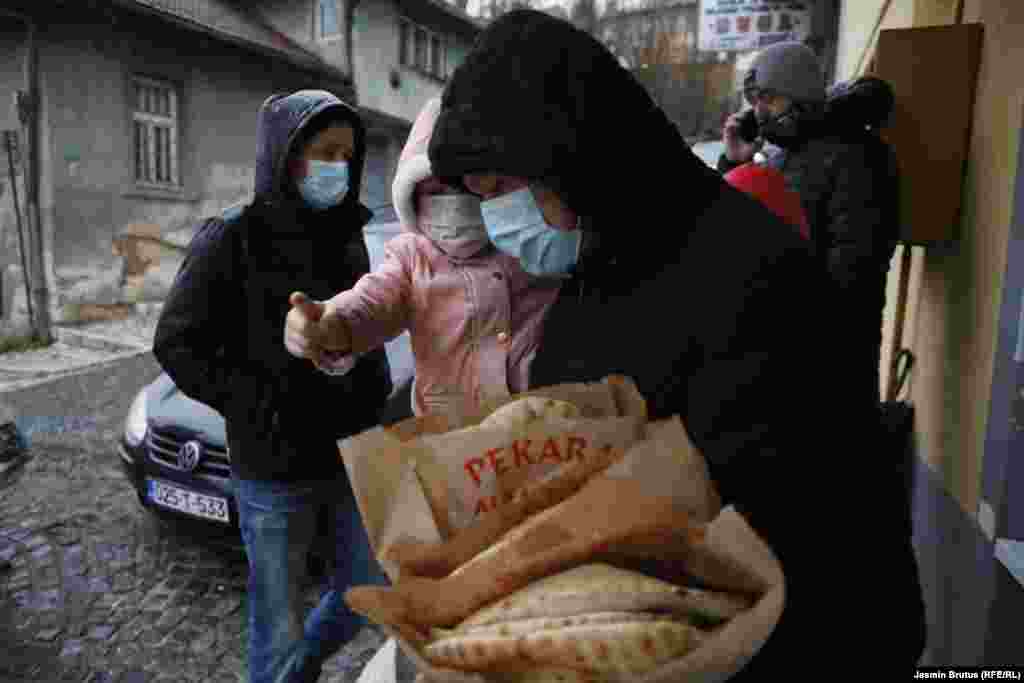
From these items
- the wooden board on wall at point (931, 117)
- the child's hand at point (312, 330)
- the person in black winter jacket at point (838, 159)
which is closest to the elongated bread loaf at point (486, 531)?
the child's hand at point (312, 330)

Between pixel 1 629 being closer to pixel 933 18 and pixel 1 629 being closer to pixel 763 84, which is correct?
pixel 763 84

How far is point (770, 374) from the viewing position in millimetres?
1028

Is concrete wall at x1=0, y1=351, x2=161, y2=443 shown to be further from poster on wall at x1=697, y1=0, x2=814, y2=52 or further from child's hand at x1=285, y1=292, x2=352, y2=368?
poster on wall at x1=697, y1=0, x2=814, y2=52

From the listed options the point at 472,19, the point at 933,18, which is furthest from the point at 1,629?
the point at 472,19

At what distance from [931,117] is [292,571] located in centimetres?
280

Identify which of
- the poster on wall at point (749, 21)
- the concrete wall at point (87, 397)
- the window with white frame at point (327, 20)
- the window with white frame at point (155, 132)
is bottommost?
the concrete wall at point (87, 397)

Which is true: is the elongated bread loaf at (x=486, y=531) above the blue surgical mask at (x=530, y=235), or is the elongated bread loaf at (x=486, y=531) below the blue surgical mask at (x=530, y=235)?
below

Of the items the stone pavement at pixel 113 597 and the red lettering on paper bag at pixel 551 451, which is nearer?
the red lettering on paper bag at pixel 551 451

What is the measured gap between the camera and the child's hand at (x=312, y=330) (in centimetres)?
162

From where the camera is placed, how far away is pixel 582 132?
116cm

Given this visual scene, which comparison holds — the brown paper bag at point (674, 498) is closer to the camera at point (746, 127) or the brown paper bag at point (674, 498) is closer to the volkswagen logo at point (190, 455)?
the volkswagen logo at point (190, 455)

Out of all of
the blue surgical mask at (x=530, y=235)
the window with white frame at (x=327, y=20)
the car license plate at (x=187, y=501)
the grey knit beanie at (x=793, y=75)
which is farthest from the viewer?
the window with white frame at (x=327, y=20)

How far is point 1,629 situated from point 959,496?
150 inches

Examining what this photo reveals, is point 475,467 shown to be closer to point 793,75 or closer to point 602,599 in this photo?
point 602,599
